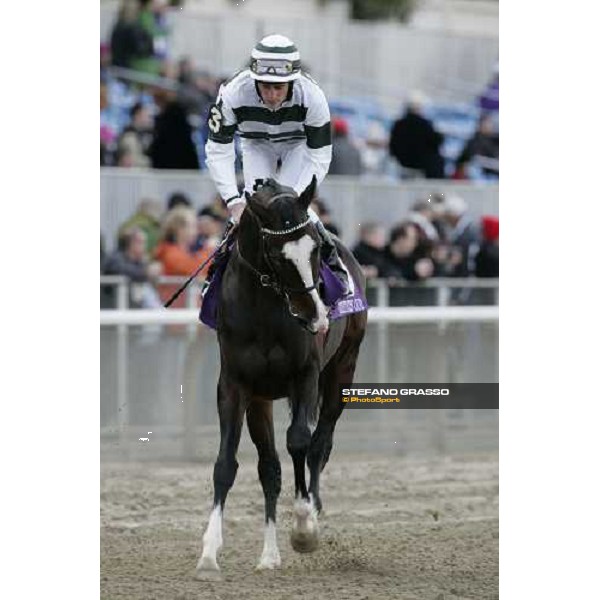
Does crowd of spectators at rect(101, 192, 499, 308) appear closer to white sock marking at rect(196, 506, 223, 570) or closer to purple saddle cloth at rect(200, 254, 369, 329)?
purple saddle cloth at rect(200, 254, 369, 329)

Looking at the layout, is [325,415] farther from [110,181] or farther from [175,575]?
[110,181]

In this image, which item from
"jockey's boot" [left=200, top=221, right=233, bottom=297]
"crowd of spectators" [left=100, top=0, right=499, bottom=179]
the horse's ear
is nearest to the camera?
the horse's ear

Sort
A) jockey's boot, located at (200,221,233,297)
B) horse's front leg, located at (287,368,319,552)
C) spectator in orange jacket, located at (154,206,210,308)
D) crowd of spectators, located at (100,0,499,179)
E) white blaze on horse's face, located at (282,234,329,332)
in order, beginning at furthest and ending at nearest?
spectator in orange jacket, located at (154,206,210,308) < crowd of spectators, located at (100,0,499,179) < jockey's boot, located at (200,221,233,297) < horse's front leg, located at (287,368,319,552) < white blaze on horse's face, located at (282,234,329,332)

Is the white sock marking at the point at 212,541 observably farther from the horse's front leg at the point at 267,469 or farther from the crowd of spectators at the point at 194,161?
the crowd of spectators at the point at 194,161

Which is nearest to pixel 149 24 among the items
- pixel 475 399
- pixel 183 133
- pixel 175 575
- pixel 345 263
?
pixel 183 133

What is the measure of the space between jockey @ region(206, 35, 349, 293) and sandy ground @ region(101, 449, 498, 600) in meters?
1.44

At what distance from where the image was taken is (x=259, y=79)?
Result: 7332 millimetres

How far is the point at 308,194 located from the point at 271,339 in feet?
2.30

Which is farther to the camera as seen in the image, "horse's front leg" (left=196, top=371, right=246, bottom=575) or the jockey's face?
the jockey's face

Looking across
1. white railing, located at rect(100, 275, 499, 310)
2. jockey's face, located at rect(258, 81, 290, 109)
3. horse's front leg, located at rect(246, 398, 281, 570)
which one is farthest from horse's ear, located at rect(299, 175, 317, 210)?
white railing, located at rect(100, 275, 499, 310)

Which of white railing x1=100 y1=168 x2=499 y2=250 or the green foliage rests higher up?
the green foliage

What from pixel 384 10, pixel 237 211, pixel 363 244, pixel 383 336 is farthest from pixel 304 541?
pixel 384 10

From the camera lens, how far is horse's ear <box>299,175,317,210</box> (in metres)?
7.00
